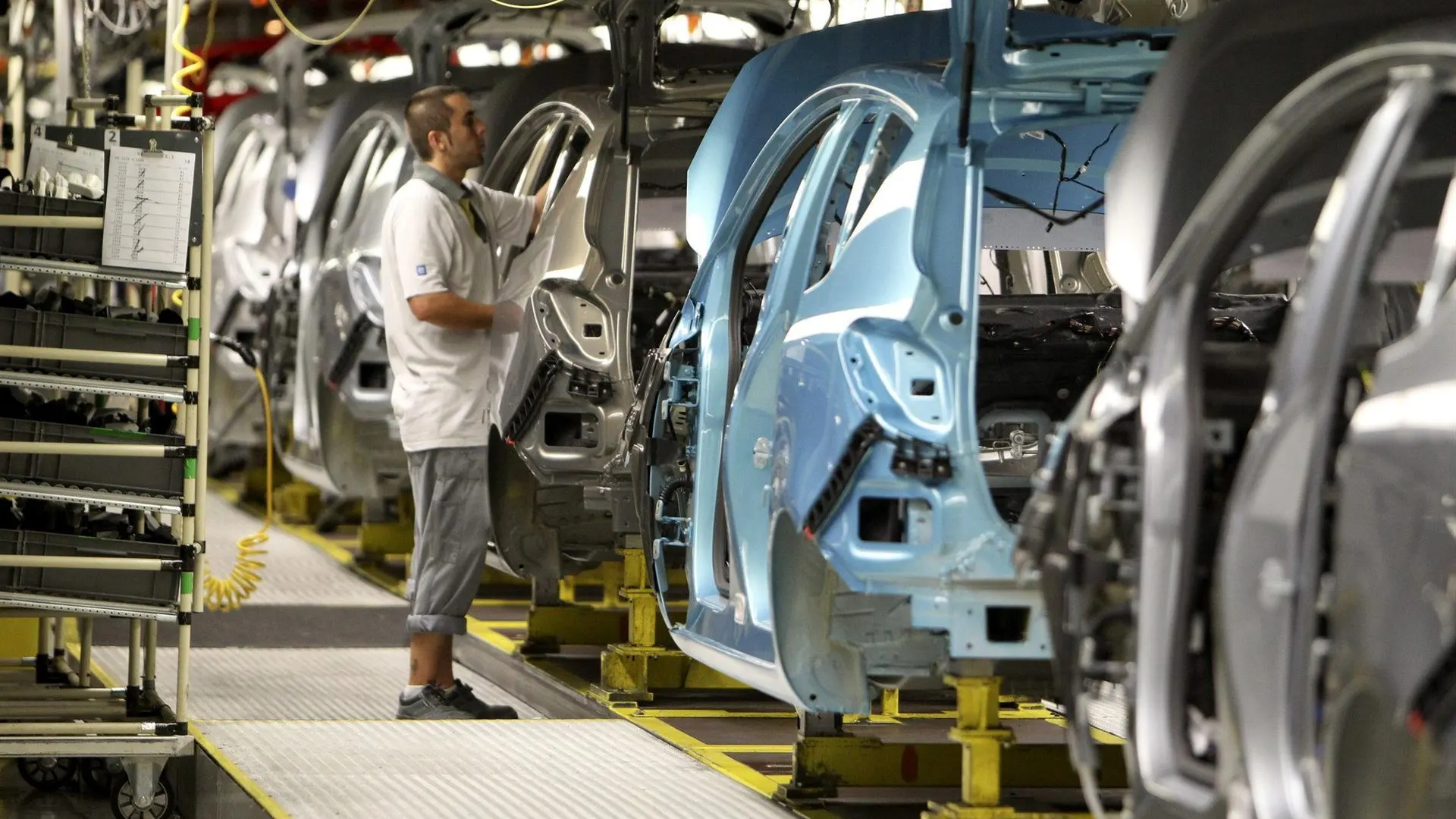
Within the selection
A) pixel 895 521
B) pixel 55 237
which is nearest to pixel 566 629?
pixel 55 237

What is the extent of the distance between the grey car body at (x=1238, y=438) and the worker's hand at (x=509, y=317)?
3.89 m

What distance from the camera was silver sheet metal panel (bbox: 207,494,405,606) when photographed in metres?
11.4

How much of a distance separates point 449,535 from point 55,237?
1.90 m

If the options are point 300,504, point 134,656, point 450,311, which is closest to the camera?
point 134,656

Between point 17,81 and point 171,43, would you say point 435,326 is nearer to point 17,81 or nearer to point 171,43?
point 171,43

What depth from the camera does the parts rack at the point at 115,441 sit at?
21.1 feet

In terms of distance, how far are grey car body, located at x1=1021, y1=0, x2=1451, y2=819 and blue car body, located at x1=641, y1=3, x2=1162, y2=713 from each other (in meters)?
0.79

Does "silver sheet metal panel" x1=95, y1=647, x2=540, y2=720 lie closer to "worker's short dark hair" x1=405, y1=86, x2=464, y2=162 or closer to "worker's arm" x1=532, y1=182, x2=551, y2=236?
"worker's arm" x1=532, y1=182, x2=551, y2=236

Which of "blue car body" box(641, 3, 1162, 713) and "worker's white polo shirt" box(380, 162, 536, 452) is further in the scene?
"worker's white polo shirt" box(380, 162, 536, 452)

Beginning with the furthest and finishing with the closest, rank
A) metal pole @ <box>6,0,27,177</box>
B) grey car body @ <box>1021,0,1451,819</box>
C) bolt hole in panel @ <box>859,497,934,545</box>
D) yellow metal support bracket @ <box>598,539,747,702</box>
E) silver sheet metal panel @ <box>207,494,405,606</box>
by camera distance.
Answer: silver sheet metal panel @ <box>207,494,405,606</box> < metal pole @ <box>6,0,27,177</box> < yellow metal support bracket @ <box>598,539,747,702</box> < bolt hole in panel @ <box>859,497,934,545</box> < grey car body @ <box>1021,0,1451,819</box>

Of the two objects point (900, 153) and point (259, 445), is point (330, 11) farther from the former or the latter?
point (900, 153)

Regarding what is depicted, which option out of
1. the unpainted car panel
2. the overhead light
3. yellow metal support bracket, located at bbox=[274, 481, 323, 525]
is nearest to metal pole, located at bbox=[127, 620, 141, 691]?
the unpainted car panel

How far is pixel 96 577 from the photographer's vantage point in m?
6.60

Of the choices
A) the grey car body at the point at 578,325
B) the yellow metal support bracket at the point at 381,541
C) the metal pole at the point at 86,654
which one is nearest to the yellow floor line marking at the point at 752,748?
the grey car body at the point at 578,325
